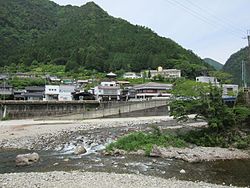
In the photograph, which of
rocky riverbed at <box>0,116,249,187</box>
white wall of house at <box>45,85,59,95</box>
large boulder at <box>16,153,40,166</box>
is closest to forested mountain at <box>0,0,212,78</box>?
white wall of house at <box>45,85,59,95</box>

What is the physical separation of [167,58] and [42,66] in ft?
157

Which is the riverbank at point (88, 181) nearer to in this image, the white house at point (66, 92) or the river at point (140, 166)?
the river at point (140, 166)

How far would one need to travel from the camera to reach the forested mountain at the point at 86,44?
111500mm

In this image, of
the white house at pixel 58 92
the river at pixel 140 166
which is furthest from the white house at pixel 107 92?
the river at pixel 140 166

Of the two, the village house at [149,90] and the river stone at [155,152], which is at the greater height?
the village house at [149,90]

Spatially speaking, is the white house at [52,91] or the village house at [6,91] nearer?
the village house at [6,91]

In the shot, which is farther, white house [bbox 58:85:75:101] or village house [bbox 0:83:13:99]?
white house [bbox 58:85:75:101]

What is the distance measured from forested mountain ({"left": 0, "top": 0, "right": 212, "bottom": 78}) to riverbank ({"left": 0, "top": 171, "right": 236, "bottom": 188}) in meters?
93.9

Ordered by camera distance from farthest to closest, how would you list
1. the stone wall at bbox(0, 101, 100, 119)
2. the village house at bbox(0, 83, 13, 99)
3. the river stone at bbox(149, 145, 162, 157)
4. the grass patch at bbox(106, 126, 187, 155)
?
the village house at bbox(0, 83, 13, 99) → the stone wall at bbox(0, 101, 100, 119) → the grass patch at bbox(106, 126, 187, 155) → the river stone at bbox(149, 145, 162, 157)

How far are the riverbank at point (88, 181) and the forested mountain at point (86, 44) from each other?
93873 mm

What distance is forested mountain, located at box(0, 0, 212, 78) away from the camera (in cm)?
11150

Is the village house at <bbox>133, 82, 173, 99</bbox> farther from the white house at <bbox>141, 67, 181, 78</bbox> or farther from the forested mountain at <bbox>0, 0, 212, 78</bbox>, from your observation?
the forested mountain at <bbox>0, 0, 212, 78</bbox>

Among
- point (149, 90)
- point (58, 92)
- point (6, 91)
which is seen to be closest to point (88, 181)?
point (6, 91)

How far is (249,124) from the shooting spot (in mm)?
27625
